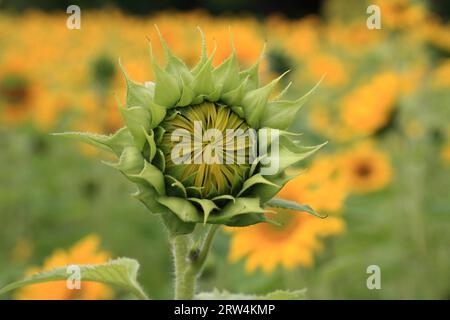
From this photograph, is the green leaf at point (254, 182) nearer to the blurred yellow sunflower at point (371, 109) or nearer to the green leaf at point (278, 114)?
the green leaf at point (278, 114)

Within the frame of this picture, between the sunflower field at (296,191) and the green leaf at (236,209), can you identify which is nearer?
the green leaf at (236,209)

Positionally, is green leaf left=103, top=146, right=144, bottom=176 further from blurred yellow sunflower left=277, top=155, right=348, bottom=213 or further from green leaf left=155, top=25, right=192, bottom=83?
blurred yellow sunflower left=277, top=155, right=348, bottom=213

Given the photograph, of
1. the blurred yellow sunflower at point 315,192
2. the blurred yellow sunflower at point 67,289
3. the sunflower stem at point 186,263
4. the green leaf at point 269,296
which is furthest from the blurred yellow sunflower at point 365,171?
the sunflower stem at point 186,263

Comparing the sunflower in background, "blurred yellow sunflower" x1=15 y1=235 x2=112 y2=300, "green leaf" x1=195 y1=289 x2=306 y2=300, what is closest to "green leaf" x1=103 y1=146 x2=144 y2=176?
"green leaf" x1=195 y1=289 x2=306 y2=300

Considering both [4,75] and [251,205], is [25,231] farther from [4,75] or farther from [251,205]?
[251,205]

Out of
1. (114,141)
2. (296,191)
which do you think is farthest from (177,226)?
(296,191)
